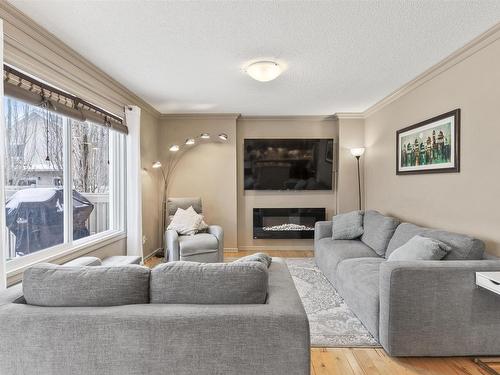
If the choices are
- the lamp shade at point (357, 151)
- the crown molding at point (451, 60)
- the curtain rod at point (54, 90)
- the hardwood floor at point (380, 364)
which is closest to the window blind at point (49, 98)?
the curtain rod at point (54, 90)

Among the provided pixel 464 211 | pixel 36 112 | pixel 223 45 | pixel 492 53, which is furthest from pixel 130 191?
pixel 492 53

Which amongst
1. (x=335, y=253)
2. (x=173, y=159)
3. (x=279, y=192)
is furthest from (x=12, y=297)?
(x=279, y=192)

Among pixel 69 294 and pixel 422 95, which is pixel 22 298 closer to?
pixel 69 294

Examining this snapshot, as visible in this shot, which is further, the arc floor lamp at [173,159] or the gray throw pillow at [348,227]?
the arc floor lamp at [173,159]

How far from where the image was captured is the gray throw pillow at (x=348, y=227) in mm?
4000

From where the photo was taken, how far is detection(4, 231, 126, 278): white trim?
2.21 meters

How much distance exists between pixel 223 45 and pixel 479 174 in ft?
8.16

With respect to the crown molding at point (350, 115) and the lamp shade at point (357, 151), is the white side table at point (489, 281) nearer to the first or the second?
the lamp shade at point (357, 151)

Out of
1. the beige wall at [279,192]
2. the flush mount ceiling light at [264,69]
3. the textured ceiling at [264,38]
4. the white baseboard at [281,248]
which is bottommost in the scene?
the white baseboard at [281,248]

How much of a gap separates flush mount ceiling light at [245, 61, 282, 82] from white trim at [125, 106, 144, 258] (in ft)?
6.06

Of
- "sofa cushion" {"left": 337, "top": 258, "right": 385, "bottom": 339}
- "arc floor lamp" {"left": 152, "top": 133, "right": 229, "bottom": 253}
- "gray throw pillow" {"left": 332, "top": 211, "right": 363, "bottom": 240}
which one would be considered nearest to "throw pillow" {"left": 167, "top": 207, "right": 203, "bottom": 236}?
"arc floor lamp" {"left": 152, "top": 133, "right": 229, "bottom": 253}

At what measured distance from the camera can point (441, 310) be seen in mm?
2039

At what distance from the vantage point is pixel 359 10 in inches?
81.3

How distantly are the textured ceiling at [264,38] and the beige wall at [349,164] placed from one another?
1439 millimetres
